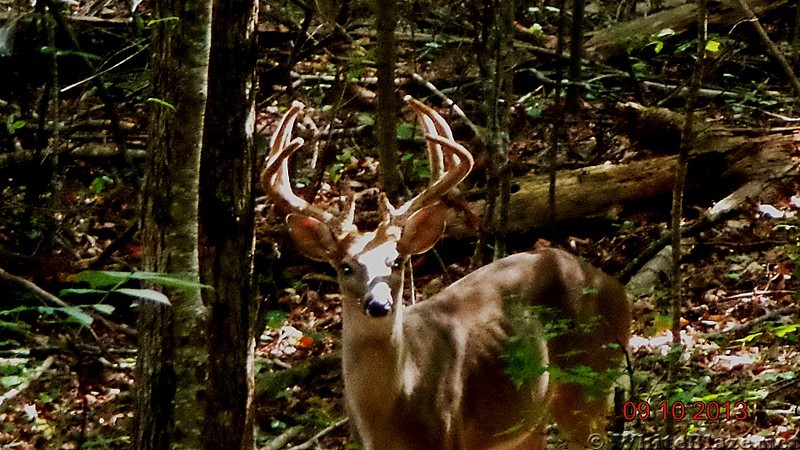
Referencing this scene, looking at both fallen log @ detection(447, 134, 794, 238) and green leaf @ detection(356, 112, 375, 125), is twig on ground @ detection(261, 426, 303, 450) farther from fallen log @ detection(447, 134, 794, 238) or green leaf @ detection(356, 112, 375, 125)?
green leaf @ detection(356, 112, 375, 125)

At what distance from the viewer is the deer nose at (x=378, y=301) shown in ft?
16.3

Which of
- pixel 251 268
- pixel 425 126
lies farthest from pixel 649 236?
pixel 251 268

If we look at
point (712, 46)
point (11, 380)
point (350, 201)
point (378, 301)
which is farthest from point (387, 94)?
point (11, 380)

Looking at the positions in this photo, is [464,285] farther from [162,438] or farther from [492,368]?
[162,438]

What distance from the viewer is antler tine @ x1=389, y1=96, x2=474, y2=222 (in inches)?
222

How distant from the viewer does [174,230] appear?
332 cm

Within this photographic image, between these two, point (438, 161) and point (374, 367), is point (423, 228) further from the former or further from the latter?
point (374, 367)

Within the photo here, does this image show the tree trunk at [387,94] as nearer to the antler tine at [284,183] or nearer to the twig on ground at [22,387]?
the antler tine at [284,183]

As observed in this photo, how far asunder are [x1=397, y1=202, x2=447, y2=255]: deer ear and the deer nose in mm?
601

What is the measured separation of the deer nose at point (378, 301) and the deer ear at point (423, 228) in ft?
1.97

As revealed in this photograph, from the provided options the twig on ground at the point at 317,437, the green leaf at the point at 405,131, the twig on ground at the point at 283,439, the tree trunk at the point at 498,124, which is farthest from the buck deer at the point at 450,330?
the green leaf at the point at 405,131

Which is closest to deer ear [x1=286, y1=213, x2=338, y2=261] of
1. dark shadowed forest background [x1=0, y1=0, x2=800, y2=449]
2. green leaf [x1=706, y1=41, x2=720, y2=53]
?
dark shadowed forest background [x1=0, y1=0, x2=800, y2=449]

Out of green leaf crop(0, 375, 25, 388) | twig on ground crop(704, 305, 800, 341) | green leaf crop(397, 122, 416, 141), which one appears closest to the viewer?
green leaf crop(0, 375, 25, 388)

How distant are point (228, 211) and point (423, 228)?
1.70 m
